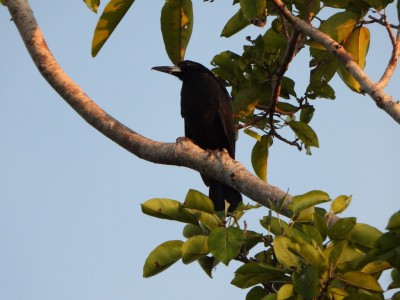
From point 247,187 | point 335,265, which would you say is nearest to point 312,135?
point 247,187

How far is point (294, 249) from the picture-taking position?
2805mm

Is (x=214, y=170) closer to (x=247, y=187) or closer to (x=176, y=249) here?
(x=247, y=187)

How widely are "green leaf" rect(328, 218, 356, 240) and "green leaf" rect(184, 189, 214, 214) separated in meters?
0.54

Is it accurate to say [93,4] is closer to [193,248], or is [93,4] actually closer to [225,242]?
[193,248]

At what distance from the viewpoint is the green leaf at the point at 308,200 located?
123 inches

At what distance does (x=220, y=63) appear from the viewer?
5.07 m

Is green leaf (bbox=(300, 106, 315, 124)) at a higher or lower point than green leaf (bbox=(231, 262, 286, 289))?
higher

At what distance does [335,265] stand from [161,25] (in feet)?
7.92

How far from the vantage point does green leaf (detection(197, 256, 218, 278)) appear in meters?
3.34

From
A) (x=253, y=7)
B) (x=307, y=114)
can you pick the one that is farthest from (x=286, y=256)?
(x=307, y=114)

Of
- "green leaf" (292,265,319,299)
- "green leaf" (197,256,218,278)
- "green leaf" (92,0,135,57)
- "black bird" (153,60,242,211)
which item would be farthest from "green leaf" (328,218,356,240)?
"black bird" (153,60,242,211)

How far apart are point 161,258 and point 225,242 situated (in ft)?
1.24

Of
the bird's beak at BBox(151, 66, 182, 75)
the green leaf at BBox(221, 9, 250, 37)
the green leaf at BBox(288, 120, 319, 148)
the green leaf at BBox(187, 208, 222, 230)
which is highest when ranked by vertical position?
the bird's beak at BBox(151, 66, 182, 75)

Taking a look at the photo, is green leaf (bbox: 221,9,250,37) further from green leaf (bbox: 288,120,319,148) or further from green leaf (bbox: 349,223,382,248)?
green leaf (bbox: 349,223,382,248)
